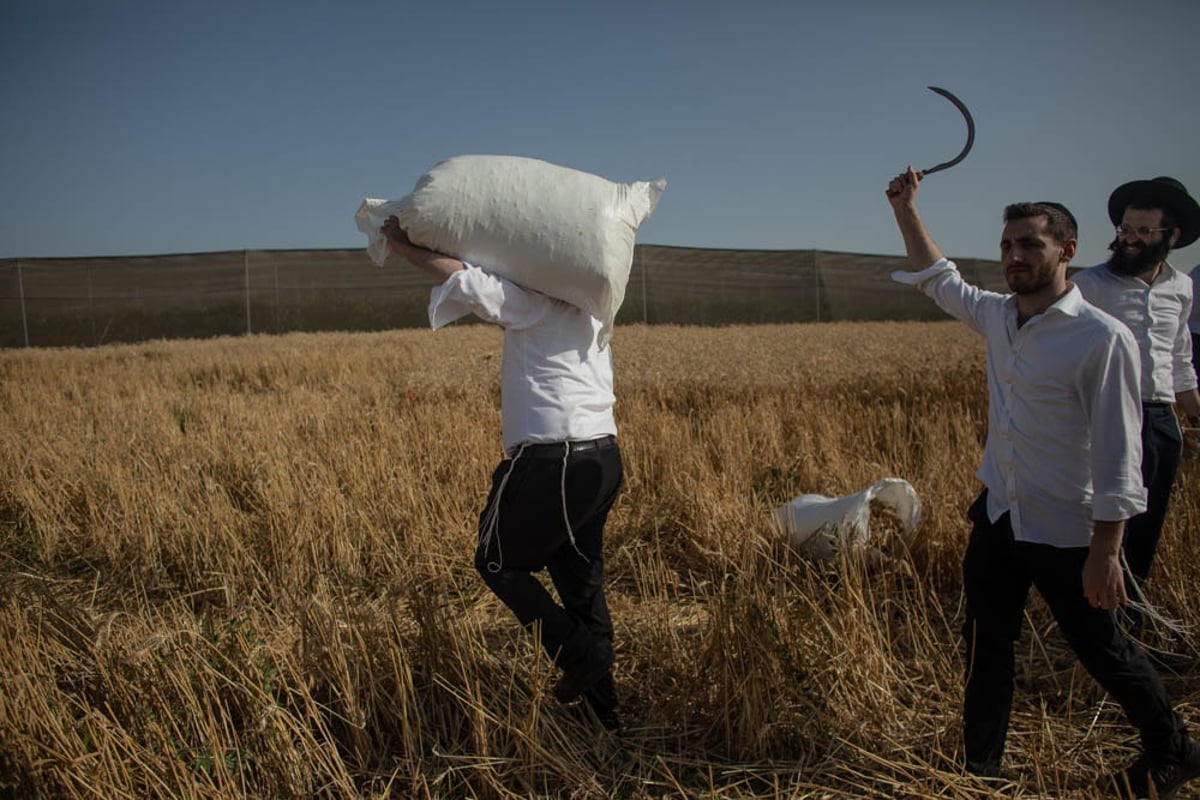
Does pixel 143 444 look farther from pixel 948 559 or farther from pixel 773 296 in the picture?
pixel 773 296

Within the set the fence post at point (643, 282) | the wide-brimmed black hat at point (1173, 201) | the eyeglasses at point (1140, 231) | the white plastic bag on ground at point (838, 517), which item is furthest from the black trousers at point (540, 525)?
the fence post at point (643, 282)

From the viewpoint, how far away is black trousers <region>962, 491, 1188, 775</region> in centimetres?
189

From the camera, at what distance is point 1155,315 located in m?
2.95

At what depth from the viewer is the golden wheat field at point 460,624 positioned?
210 cm

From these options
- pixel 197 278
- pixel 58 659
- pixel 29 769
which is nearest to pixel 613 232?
pixel 29 769

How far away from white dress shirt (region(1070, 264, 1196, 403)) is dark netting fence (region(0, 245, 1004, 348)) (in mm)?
15964

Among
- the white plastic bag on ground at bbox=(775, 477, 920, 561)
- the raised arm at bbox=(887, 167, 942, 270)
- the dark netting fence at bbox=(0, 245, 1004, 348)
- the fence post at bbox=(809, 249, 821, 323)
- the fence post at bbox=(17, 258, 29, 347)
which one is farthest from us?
the fence post at bbox=(809, 249, 821, 323)

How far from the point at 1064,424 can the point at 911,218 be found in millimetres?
752

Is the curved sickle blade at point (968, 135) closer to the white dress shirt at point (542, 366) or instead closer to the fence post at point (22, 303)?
the white dress shirt at point (542, 366)

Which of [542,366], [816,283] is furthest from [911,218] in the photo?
[816,283]

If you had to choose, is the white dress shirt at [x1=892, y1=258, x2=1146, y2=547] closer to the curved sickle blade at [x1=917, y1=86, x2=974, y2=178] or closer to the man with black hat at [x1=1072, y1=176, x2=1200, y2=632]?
the curved sickle blade at [x1=917, y1=86, x2=974, y2=178]

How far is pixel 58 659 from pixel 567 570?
1.69 meters

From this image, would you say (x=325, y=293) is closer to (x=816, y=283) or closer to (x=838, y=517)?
(x=816, y=283)

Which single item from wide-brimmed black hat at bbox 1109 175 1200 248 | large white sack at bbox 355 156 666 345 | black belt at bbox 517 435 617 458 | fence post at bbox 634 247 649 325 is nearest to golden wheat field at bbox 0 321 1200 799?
black belt at bbox 517 435 617 458
